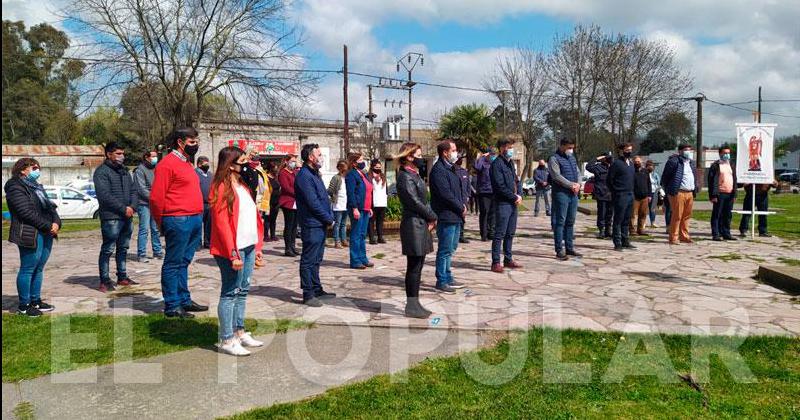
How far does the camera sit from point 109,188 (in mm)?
6859

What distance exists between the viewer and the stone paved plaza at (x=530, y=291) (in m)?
5.39

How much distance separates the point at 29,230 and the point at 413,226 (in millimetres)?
4007

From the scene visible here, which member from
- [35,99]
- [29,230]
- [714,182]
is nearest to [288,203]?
[29,230]

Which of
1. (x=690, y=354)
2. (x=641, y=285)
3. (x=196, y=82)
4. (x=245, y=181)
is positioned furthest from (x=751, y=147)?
(x=196, y=82)

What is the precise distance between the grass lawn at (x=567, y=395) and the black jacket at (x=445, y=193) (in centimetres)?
250

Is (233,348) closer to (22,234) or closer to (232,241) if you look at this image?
(232,241)

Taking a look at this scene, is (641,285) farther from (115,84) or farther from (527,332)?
(115,84)

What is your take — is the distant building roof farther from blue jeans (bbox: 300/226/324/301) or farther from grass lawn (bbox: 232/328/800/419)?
grass lawn (bbox: 232/328/800/419)

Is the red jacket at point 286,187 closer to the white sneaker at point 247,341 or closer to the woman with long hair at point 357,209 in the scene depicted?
the woman with long hair at point 357,209

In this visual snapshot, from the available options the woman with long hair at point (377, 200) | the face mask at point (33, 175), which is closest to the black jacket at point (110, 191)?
the face mask at point (33, 175)

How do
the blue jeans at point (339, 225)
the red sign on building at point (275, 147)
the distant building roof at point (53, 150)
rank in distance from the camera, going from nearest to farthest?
the blue jeans at point (339, 225) → the red sign on building at point (275, 147) → the distant building roof at point (53, 150)

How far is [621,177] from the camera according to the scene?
9719 mm

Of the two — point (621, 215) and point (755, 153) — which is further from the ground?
point (755, 153)

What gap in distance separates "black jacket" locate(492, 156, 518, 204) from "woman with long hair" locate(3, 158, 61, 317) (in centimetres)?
541
